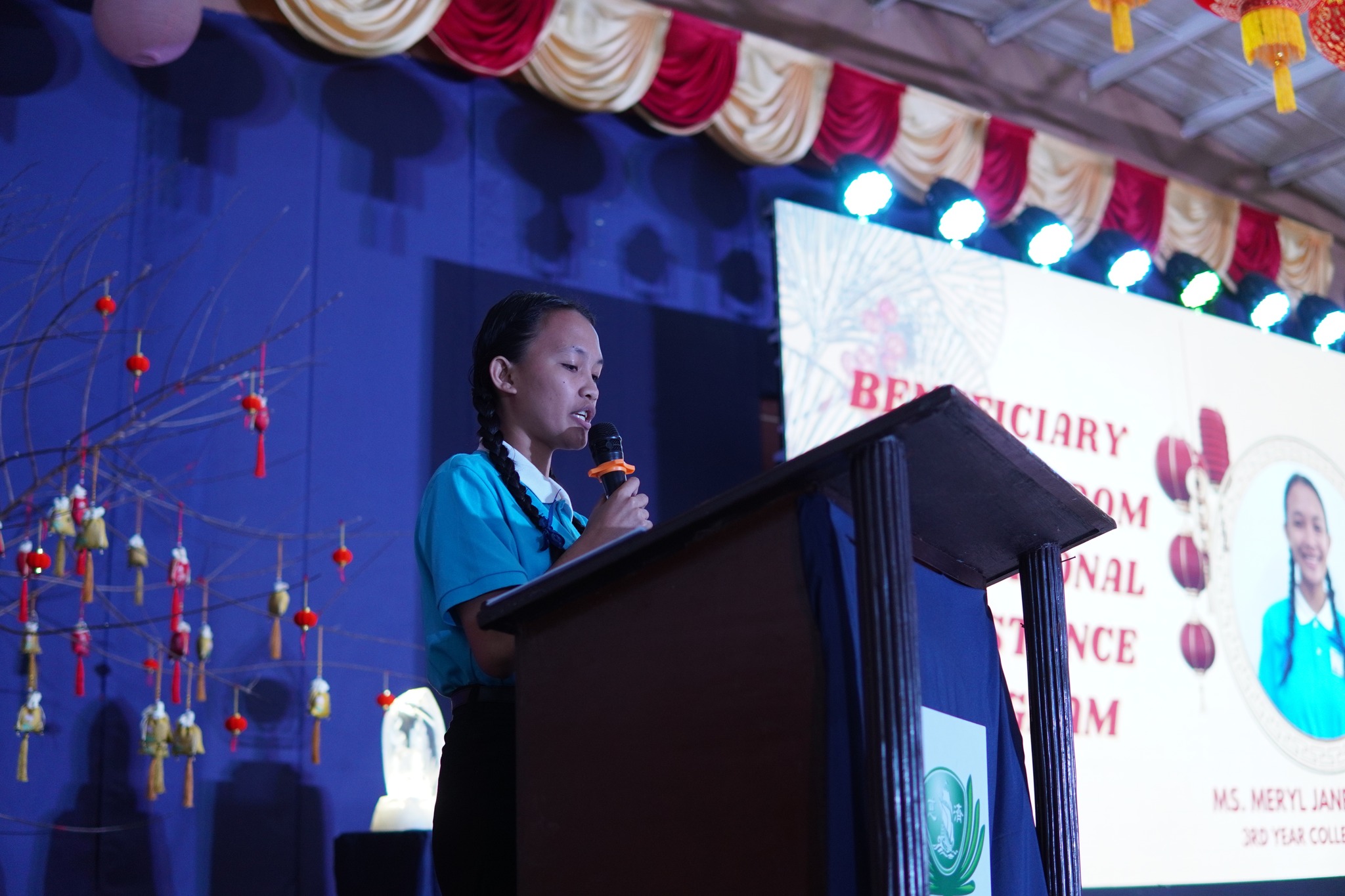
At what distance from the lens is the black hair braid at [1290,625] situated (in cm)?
564

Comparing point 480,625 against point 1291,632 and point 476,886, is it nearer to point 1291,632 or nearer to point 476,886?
point 476,886

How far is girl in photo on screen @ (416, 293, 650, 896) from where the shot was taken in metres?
1.41

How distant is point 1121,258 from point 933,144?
43.6 inches

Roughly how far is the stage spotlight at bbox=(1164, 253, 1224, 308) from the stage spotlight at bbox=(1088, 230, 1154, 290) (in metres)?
0.22

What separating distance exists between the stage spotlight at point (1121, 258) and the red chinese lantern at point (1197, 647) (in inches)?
60.6

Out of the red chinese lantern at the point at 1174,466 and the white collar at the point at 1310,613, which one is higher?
the red chinese lantern at the point at 1174,466

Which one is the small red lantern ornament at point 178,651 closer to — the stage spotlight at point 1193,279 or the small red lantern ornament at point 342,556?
the small red lantern ornament at point 342,556

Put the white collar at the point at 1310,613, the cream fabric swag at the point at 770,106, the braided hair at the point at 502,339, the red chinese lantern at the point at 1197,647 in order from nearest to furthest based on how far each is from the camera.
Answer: the braided hair at the point at 502,339 → the cream fabric swag at the point at 770,106 → the red chinese lantern at the point at 1197,647 → the white collar at the point at 1310,613

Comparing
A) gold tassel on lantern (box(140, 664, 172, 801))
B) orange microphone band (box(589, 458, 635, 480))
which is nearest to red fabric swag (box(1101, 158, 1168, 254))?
gold tassel on lantern (box(140, 664, 172, 801))

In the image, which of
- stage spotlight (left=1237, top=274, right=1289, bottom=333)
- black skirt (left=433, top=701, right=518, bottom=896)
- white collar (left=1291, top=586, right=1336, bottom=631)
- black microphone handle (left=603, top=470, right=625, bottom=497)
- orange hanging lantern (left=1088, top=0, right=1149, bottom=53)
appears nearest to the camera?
black skirt (left=433, top=701, right=518, bottom=896)

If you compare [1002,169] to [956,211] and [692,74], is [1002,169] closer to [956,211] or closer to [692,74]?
[956,211]

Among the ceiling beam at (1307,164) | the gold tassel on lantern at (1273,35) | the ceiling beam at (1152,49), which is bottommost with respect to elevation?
the gold tassel on lantern at (1273,35)

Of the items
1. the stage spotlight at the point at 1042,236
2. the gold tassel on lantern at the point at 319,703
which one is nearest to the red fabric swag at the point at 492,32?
the gold tassel on lantern at the point at 319,703

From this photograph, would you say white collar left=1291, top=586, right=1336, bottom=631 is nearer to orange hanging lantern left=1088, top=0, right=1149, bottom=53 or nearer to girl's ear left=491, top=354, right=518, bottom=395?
orange hanging lantern left=1088, top=0, right=1149, bottom=53
